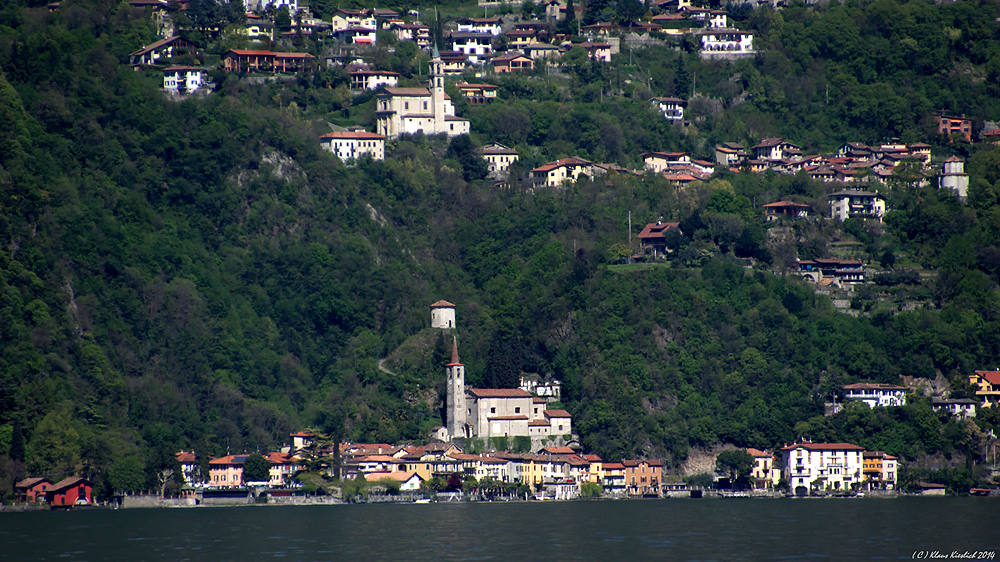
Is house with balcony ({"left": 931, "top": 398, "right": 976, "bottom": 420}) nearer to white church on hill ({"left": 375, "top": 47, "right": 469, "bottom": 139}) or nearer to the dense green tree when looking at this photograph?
the dense green tree

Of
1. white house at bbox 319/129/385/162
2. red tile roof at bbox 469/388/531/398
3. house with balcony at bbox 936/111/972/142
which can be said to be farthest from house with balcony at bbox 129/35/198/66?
house with balcony at bbox 936/111/972/142

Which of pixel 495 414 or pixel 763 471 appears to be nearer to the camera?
pixel 763 471

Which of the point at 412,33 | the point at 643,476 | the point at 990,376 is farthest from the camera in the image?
the point at 412,33

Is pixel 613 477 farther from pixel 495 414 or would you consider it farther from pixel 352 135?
pixel 352 135

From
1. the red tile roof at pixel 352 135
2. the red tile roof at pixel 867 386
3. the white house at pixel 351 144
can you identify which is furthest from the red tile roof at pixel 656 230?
the red tile roof at pixel 352 135

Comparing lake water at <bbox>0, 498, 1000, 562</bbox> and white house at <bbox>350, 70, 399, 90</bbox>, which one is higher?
white house at <bbox>350, 70, 399, 90</bbox>

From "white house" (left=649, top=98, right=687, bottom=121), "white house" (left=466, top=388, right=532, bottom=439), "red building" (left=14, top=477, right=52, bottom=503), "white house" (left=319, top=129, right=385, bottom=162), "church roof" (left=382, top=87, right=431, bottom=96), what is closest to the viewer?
"red building" (left=14, top=477, right=52, bottom=503)

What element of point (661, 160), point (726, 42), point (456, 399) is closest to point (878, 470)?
point (456, 399)

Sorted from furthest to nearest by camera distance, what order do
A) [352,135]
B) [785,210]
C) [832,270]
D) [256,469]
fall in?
[352,135] → [785,210] → [832,270] → [256,469]
